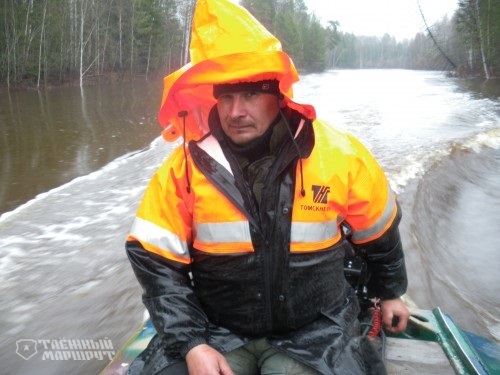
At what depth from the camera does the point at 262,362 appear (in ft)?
6.73

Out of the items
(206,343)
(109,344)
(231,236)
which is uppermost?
(231,236)

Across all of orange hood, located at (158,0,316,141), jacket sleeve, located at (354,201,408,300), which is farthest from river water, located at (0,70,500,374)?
orange hood, located at (158,0,316,141)

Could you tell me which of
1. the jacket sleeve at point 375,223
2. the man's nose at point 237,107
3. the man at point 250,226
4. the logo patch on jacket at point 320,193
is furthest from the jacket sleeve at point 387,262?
the man's nose at point 237,107

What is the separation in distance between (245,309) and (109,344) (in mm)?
2091

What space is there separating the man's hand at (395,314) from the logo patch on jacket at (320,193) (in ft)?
2.53

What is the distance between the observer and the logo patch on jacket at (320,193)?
202 cm

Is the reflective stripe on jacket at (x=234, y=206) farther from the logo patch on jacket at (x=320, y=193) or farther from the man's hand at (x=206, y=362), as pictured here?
the man's hand at (x=206, y=362)

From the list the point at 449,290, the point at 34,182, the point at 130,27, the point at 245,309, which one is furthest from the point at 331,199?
the point at 130,27

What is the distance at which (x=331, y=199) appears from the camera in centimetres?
204

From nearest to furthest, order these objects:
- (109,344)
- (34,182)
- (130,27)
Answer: (109,344) → (34,182) → (130,27)

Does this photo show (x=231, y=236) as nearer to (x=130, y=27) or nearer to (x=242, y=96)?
(x=242, y=96)

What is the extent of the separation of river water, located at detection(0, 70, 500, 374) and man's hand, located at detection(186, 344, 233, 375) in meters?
1.75

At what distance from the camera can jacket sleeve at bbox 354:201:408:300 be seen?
7.48 ft

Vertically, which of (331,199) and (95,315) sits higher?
(331,199)
